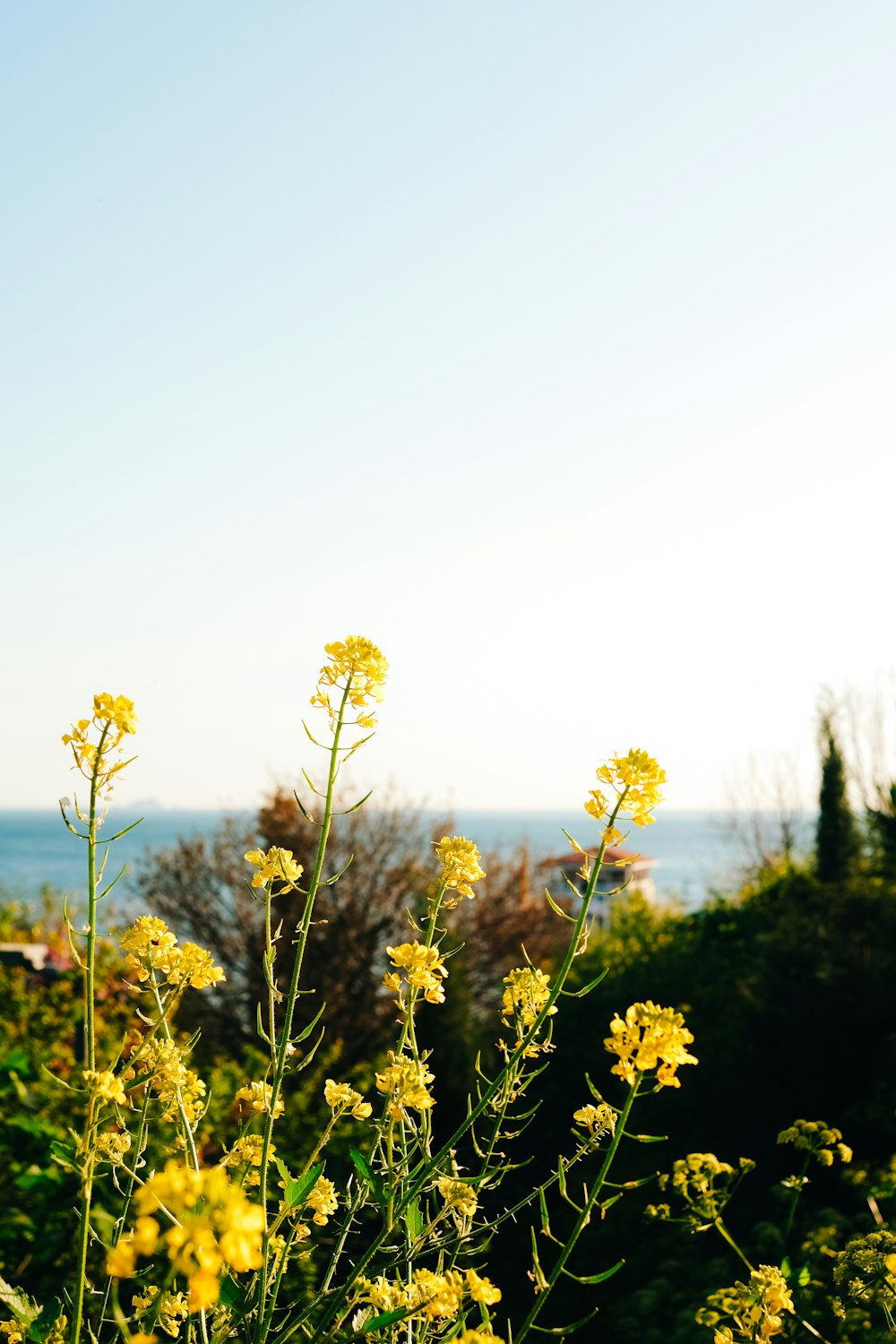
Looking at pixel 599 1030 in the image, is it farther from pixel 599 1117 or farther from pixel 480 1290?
pixel 480 1290

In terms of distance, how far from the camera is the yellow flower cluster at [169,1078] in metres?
1.82

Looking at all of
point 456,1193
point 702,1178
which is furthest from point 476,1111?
point 702,1178

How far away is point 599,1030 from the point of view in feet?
29.4

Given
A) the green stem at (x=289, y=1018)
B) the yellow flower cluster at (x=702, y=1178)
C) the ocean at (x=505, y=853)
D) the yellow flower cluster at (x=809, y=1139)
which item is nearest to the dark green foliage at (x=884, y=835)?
the ocean at (x=505, y=853)

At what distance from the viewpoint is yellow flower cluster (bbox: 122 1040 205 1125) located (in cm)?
182

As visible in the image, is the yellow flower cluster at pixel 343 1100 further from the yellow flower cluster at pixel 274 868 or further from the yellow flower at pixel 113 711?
the yellow flower at pixel 113 711

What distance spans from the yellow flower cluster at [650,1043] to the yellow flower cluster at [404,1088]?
13.8 inches

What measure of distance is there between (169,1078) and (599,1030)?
303 inches

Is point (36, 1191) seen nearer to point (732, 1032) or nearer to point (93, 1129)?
point (93, 1129)

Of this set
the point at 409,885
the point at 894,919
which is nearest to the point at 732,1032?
the point at 894,919

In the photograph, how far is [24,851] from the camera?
90438 mm

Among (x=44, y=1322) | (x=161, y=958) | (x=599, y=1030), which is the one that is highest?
(x=161, y=958)

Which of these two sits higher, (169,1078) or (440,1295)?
(169,1078)

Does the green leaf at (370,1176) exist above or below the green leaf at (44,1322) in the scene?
above
